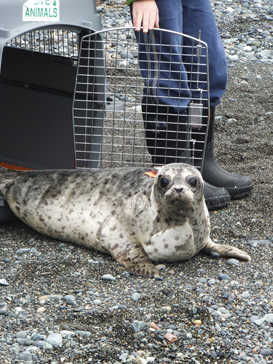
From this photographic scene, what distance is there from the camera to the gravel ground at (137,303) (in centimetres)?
263

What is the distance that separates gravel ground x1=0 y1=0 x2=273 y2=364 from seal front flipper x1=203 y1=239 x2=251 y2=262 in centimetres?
4

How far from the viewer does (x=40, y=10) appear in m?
3.65

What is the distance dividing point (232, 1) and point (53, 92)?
665 centimetres

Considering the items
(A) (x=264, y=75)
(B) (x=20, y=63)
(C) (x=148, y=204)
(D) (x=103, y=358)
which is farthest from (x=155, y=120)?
(A) (x=264, y=75)

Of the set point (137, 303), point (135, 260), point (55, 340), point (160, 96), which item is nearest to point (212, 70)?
point (160, 96)

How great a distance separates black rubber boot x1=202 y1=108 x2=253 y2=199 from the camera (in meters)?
4.23

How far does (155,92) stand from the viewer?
386cm

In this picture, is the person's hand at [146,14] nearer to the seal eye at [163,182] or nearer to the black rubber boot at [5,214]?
the seal eye at [163,182]

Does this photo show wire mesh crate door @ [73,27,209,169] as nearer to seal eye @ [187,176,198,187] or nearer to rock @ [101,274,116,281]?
seal eye @ [187,176,198,187]

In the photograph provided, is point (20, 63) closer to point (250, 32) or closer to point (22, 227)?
point (22, 227)

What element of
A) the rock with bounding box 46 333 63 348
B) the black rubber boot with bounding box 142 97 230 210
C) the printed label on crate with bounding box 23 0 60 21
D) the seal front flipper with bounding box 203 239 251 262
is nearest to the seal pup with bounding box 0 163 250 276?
the seal front flipper with bounding box 203 239 251 262

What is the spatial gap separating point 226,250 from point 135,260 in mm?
441

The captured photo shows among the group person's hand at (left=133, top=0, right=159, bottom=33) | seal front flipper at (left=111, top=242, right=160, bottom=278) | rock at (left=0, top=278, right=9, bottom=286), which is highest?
person's hand at (left=133, top=0, right=159, bottom=33)

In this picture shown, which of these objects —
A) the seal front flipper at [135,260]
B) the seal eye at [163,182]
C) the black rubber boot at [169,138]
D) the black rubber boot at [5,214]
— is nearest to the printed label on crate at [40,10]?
the black rubber boot at [169,138]
